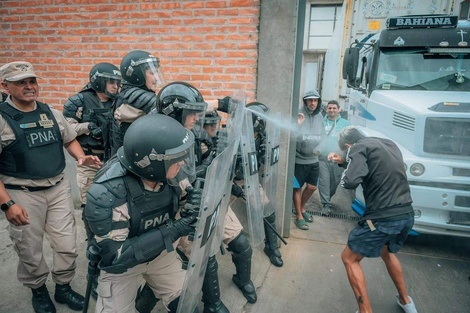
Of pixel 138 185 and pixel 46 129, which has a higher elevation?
pixel 46 129

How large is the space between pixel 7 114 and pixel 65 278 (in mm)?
1482

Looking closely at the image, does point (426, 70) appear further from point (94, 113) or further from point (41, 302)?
point (41, 302)

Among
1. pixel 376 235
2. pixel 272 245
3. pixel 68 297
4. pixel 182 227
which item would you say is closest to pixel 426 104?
pixel 376 235

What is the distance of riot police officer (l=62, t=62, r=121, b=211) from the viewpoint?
3441mm

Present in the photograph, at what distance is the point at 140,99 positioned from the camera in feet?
9.30

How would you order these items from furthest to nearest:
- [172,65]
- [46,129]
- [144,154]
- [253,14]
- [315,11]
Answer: [315,11] < [172,65] < [253,14] < [46,129] < [144,154]

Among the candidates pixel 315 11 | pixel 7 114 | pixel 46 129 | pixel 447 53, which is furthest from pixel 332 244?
pixel 315 11

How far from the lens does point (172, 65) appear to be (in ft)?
13.3

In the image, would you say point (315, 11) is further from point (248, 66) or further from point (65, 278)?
point (65, 278)

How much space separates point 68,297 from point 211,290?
1294 mm

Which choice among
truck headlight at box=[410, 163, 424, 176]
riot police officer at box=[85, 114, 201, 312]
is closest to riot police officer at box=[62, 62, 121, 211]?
riot police officer at box=[85, 114, 201, 312]

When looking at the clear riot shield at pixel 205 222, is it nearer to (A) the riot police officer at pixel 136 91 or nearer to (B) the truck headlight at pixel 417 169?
(A) the riot police officer at pixel 136 91

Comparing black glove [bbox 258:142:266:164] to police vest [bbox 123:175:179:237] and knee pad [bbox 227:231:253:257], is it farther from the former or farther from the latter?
police vest [bbox 123:175:179:237]

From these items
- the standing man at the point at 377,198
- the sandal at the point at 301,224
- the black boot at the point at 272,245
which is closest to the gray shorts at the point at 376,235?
the standing man at the point at 377,198
